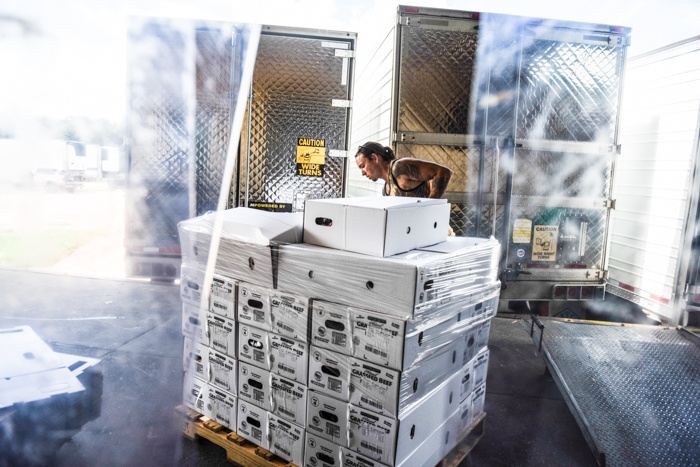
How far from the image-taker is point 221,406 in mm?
2910

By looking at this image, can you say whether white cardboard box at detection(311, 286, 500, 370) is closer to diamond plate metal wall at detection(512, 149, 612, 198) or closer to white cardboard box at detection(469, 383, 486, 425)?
white cardboard box at detection(469, 383, 486, 425)

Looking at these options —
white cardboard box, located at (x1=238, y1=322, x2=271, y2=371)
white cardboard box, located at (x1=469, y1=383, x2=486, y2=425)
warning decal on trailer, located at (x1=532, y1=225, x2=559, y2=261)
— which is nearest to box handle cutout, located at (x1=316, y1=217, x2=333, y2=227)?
white cardboard box, located at (x1=238, y1=322, x2=271, y2=371)

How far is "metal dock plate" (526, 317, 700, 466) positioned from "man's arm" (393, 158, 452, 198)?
1.70m

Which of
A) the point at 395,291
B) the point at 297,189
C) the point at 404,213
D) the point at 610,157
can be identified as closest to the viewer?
the point at 395,291

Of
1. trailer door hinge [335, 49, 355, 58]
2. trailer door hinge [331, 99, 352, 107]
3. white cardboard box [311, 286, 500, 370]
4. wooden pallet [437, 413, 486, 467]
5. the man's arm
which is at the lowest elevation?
wooden pallet [437, 413, 486, 467]

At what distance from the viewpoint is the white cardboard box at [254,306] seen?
2.58 meters

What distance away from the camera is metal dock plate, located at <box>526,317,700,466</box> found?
9.73 ft

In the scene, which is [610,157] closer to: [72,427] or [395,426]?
[395,426]

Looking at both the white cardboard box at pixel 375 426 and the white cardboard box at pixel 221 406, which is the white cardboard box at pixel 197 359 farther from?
the white cardboard box at pixel 375 426

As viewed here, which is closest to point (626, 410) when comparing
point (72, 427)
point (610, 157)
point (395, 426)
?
point (395, 426)

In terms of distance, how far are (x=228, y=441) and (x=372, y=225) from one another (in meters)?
1.56

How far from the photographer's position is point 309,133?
228 inches

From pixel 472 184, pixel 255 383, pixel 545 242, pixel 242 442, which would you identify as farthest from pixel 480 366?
pixel 545 242

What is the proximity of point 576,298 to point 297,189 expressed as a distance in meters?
3.51
